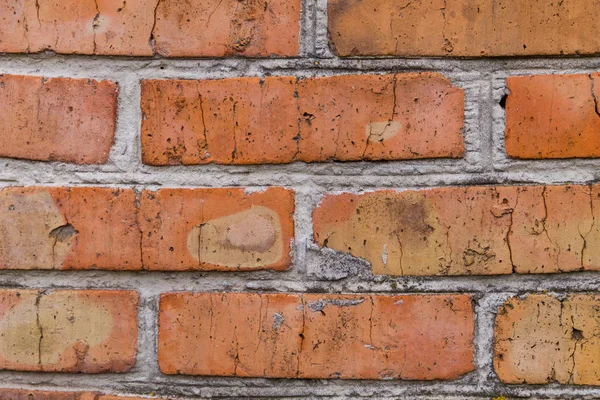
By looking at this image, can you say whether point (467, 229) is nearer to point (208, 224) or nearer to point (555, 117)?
point (555, 117)

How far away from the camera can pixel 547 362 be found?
59 centimetres

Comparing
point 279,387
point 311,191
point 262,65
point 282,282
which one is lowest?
point 279,387

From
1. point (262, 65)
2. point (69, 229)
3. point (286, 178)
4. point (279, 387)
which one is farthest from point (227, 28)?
point (279, 387)

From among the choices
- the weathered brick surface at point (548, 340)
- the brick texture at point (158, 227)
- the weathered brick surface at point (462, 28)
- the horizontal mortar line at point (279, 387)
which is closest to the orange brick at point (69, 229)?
the brick texture at point (158, 227)

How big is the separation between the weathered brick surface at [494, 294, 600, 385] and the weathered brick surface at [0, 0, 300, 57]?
39cm

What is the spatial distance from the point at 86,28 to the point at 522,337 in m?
0.60

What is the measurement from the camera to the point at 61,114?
1.94ft

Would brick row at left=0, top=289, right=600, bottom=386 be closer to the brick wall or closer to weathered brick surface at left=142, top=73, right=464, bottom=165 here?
the brick wall

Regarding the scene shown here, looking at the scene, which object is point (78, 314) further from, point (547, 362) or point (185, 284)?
point (547, 362)

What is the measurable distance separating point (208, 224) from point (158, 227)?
2.2 inches

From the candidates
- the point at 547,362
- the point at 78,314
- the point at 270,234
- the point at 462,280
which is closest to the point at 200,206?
the point at 270,234

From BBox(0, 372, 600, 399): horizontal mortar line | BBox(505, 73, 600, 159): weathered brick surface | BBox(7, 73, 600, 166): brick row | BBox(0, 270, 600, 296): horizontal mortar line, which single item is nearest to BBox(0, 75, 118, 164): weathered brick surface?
BBox(7, 73, 600, 166): brick row

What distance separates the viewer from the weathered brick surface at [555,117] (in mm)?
578

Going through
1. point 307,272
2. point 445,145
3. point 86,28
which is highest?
point 86,28
